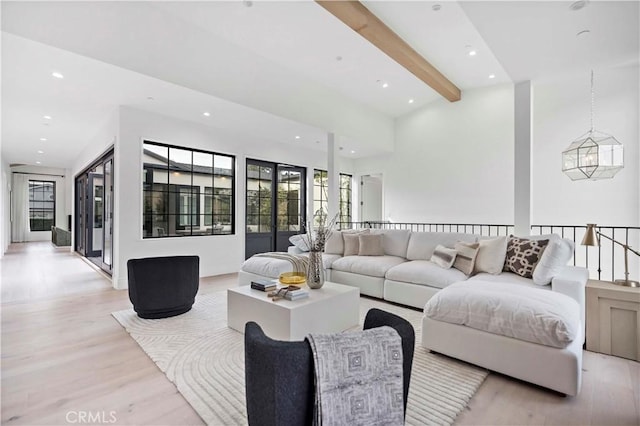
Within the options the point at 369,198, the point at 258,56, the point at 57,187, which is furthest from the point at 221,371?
the point at 57,187

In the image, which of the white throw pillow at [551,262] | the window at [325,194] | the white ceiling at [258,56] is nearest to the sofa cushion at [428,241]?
the white throw pillow at [551,262]

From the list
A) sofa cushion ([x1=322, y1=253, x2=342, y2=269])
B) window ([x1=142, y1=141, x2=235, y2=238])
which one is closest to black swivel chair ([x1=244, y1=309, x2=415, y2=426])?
sofa cushion ([x1=322, y1=253, x2=342, y2=269])

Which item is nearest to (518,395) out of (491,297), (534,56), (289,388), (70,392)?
(491,297)

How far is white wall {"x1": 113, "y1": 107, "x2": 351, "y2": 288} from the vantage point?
4492 millimetres

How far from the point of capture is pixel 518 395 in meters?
1.89

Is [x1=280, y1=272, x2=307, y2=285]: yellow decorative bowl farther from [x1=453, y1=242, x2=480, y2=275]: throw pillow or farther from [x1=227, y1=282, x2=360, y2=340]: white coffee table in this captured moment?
[x1=453, y1=242, x2=480, y2=275]: throw pillow

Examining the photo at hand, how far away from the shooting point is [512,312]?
205 cm

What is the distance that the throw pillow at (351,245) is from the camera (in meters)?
4.68

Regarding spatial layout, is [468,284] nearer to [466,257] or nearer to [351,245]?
[466,257]

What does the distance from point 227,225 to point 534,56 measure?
Answer: 5.26 metres

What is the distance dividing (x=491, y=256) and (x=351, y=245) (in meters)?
1.95

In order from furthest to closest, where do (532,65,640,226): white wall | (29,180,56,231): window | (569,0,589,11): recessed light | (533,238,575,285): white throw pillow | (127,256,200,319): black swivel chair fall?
1. (29,180,56,231): window
2. (532,65,640,226): white wall
3. (127,256,200,319): black swivel chair
4. (533,238,575,285): white throw pillow
5. (569,0,589,11): recessed light

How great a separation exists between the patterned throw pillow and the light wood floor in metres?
0.90

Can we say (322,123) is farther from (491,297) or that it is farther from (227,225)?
(491,297)
